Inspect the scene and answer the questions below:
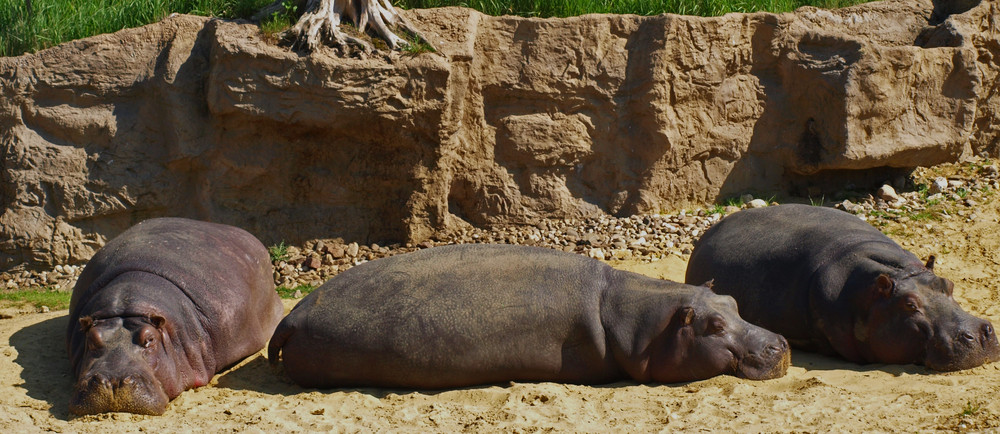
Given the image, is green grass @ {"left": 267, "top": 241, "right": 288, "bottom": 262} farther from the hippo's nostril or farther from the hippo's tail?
the hippo's nostril

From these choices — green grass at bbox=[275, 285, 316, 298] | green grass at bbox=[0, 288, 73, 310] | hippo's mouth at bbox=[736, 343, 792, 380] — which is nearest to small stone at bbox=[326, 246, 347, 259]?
green grass at bbox=[275, 285, 316, 298]

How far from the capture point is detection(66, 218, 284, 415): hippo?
539 cm

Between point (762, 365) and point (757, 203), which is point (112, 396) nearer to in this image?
point (762, 365)

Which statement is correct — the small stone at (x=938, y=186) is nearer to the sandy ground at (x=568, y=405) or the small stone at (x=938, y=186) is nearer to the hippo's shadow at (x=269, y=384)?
the sandy ground at (x=568, y=405)

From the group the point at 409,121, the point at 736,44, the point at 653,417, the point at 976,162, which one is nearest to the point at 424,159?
the point at 409,121

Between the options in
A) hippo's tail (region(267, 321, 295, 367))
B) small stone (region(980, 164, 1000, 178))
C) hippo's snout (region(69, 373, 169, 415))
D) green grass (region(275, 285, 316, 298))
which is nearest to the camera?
hippo's snout (region(69, 373, 169, 415))

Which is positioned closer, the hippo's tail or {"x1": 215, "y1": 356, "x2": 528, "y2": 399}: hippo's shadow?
{"x1": 215, "y1": 356, "x2": 528, "y2": 399}: hippo's shadow

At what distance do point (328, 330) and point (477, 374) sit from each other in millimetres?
917

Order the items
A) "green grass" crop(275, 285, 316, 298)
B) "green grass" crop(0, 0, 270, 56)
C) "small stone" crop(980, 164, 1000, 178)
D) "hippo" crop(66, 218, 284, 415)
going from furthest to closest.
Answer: "small stone" crop(980, 164, 1000, 178) → "green grass" crop(0, 0, 270, 56) → "green grass" crop(275, 285, 316, 298) → "hippo" crop(66, 218, 284, 415)

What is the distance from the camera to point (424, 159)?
9570 mm

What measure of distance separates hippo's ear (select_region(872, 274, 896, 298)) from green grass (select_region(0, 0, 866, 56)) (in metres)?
5.17

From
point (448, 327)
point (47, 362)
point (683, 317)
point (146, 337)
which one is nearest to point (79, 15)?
point (47, 362)

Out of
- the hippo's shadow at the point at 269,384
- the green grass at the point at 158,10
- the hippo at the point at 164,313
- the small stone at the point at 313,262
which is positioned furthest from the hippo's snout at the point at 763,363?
the green grass at the point at 158,10

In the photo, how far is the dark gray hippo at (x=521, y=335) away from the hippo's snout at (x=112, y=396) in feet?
3.05
